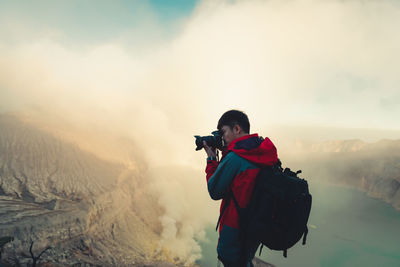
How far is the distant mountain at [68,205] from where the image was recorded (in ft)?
54.1

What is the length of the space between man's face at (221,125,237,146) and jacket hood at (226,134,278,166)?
169 mm

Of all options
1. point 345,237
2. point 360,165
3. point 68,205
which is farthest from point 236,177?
point 360,165

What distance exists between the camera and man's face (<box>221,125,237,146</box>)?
2.09 meters

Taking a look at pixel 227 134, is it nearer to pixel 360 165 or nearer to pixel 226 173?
pixel 226 173

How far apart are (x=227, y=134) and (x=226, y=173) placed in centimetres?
46

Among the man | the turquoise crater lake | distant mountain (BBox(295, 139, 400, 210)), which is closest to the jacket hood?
the man

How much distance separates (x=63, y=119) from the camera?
44.0m

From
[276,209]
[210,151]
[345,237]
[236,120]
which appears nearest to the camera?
[276,209]

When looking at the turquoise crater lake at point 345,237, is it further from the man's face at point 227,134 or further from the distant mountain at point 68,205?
the man's face at point 227,134

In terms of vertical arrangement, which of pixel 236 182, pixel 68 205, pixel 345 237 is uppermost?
pixel 236 182

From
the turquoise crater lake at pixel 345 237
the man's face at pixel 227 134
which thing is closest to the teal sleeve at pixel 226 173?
the man's face at pixel 227 134

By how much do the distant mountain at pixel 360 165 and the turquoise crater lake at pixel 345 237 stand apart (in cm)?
470

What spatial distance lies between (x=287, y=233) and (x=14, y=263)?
663 inches

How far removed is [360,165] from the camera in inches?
3605
